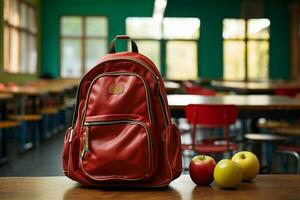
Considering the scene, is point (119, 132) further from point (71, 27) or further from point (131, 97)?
point (71, 27)

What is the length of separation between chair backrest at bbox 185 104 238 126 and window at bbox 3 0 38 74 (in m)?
8.07

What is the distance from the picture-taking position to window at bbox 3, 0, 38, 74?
1071 cm

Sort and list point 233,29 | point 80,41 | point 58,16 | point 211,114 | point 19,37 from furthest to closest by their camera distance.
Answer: point 233,29 < point 80,41 < point 58,16 < point 19,37 < point 211,114

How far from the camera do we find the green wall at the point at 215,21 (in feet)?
48.2

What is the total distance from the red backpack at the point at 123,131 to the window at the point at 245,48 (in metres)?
13.8

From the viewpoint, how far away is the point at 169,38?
1473 cm

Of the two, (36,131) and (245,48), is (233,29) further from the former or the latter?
(36,131)

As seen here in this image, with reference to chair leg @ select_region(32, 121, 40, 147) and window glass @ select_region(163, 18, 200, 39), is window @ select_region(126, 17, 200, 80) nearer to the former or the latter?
window glass @ select_region(163, 18, 200, 39)

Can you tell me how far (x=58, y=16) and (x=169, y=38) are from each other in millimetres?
3200

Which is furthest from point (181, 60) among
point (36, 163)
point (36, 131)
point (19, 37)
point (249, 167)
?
point (249, 167)

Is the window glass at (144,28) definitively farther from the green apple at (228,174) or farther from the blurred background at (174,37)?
the green apple at (228,174)

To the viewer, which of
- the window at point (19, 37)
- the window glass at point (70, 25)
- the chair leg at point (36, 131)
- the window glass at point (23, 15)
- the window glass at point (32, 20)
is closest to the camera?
the chair leg at point (36, 131)

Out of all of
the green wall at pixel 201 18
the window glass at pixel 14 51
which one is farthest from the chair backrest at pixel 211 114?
the green wall at pixel 201 18

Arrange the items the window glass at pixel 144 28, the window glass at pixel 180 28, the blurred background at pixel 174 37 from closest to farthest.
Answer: the blurred background at pixel 174 37 → the window glass at pixel 144 28 → the window glass at pixel 180 28
